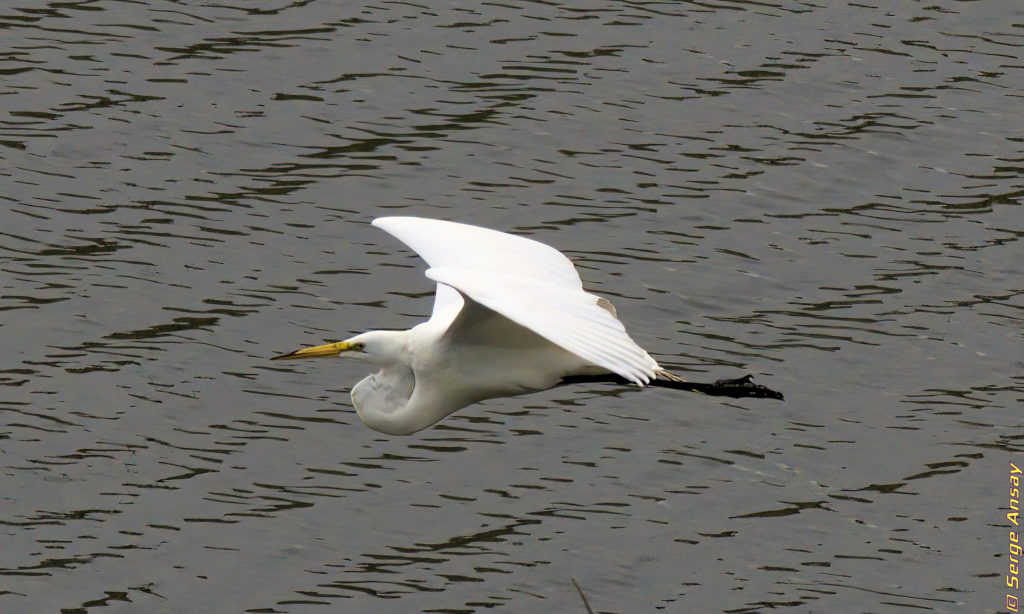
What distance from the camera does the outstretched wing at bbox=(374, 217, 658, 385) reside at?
6.65 meters

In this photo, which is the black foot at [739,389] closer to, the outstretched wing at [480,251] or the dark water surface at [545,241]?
the outstretched wing at [480,251]

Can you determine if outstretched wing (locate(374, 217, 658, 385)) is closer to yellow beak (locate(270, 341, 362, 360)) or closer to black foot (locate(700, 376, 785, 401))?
yellow beak (locate(270, 341, 362, 360))

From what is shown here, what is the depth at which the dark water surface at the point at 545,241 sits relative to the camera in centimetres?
1020

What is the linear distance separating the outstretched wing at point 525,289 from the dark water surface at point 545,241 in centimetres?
194

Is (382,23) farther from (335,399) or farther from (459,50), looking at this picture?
(335,399)

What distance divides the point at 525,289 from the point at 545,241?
5516mm

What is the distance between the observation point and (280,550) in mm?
10102

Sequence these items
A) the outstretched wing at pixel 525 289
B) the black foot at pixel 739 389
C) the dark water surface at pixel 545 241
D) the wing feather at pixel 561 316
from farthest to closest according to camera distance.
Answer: the dark water surface at pixel 545 241
the black foot at pixel 739 389
the outstretched wing at pixel 525 289
the wing feather at pixel 561 316

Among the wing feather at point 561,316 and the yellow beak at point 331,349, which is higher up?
the wing feather at point 561,316

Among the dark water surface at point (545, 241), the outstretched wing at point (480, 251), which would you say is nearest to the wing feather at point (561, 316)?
the outstretched wing at point (480, 251)

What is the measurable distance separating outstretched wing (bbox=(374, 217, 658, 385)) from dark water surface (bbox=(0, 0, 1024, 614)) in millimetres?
1940

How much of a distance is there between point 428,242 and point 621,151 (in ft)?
18.1

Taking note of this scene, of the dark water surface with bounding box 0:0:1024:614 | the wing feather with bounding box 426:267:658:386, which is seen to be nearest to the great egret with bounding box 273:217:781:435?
the wing feather with bounding box 426:267:658:386

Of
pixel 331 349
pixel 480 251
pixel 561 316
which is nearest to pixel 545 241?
pixel 480 251
